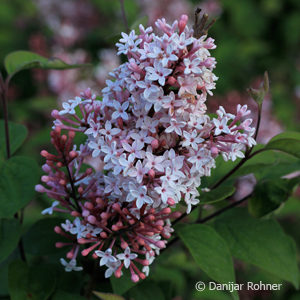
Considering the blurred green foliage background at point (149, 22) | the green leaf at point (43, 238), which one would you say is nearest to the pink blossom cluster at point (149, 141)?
the green leaf at point (43, 238)

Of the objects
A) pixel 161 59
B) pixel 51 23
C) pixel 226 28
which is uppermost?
pixel 226 28

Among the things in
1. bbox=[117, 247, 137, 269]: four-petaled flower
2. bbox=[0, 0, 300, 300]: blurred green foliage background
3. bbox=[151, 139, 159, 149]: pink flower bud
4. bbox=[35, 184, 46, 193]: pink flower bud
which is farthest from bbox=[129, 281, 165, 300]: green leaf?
bbox=[0, 0, 300, 300]: blurred green foliage background

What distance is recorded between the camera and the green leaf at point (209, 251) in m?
1.02

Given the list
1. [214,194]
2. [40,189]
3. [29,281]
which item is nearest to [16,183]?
[40,189]

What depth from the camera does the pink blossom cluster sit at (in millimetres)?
857

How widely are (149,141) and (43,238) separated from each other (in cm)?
49

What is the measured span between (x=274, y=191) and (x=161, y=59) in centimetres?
49

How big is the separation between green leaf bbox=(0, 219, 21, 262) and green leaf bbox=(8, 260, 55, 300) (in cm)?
6

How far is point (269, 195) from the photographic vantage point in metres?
1.11

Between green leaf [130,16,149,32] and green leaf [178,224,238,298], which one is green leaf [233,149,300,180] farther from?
green leaf [130,16,149,32]

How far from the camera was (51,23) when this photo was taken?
11.5 feet

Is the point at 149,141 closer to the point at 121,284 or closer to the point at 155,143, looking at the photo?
the point at 155,143

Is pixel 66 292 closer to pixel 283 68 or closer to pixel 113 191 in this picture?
pixel 113 191

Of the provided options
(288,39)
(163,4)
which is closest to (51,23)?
(163,4)
